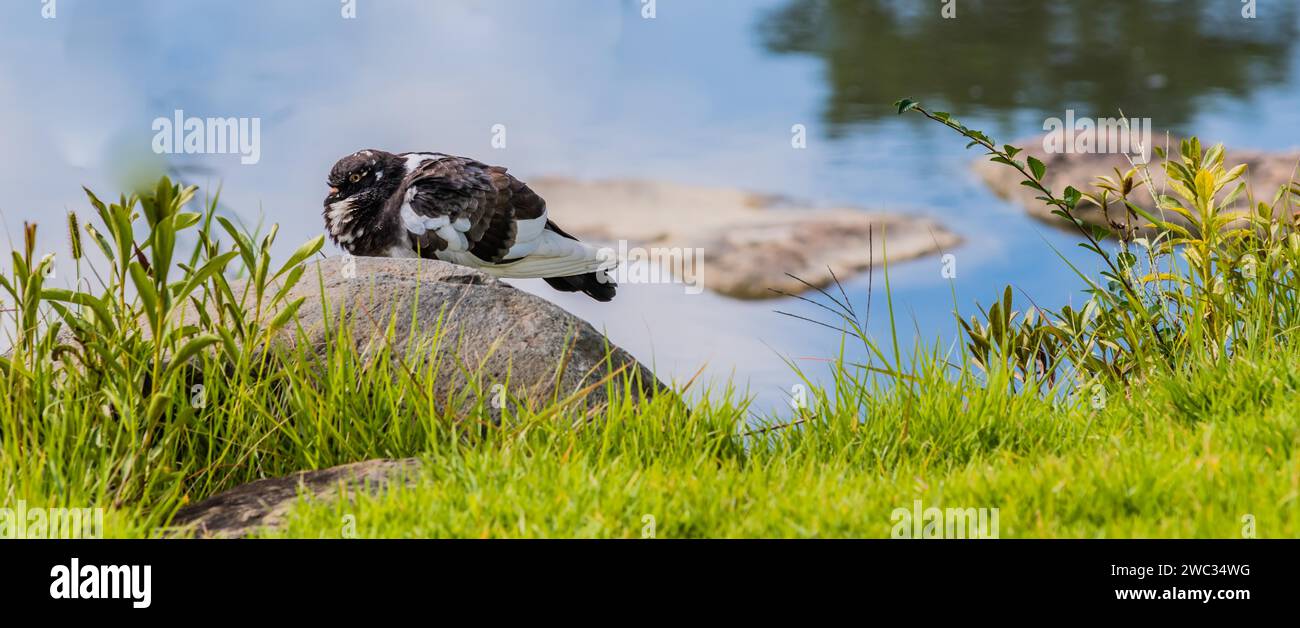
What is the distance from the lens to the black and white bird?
4.44 meters

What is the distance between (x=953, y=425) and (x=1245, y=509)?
930mm

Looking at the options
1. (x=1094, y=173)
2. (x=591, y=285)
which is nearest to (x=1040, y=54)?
(x=1094, y=173)

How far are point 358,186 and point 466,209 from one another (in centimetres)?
47

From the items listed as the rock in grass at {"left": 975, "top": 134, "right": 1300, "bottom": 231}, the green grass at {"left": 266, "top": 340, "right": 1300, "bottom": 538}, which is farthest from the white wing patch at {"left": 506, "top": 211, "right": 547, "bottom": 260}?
the rock in grass at {"left": 975, "top": 134, "right": 1300, "bottom": 231}

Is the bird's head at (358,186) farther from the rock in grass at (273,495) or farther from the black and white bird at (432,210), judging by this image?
the rock in grass at (273,495)

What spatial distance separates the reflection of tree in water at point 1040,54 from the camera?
14430 mm

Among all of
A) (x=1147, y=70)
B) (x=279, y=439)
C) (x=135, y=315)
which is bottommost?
(x=279, y=439)

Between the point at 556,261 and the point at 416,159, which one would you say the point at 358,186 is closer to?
the point at 416,159

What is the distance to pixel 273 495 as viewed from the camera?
2.86 metres

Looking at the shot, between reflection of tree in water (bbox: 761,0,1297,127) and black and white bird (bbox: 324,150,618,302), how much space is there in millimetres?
10152

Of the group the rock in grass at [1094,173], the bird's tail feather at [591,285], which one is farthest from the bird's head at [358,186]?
the rock in grass at [1094,173]
